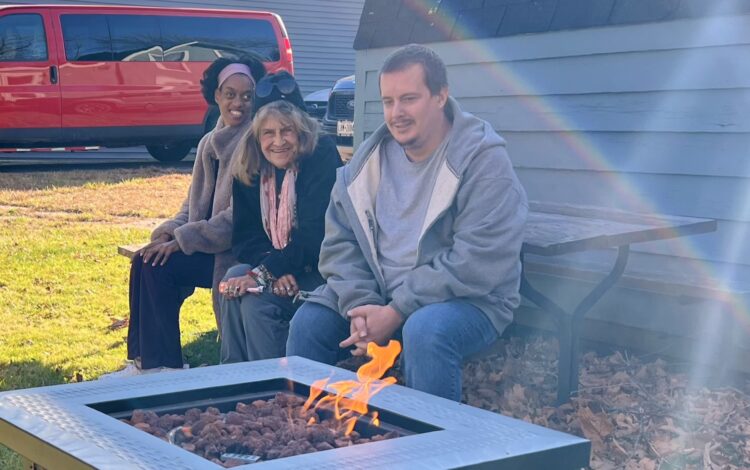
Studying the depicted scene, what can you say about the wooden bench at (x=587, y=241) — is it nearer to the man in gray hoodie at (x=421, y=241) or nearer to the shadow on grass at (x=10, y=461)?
the man in gray hoodie at (x=421, y=241)

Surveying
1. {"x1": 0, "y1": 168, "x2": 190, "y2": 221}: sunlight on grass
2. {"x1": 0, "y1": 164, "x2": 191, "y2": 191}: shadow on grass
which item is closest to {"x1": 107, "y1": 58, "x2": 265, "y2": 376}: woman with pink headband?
{"x1": 0, "y1": 168, "x2": 190, "y2": 221}: sunlight on grass

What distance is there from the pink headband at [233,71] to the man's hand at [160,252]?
84cm

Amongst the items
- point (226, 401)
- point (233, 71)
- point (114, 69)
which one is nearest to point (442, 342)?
point (226, 401)

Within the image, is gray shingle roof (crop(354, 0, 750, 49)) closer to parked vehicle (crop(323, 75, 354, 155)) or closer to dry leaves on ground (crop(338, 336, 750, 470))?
dry leaves on ground (crop(338, 336, 750, 470))

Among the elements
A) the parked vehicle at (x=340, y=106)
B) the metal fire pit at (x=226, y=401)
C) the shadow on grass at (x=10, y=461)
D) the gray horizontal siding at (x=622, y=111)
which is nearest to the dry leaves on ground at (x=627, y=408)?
the gray horizontal siding at (x=622, y=111)

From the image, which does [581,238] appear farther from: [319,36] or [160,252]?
[319,36]

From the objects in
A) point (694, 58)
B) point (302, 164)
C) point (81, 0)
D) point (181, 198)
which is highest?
A: point (81, 0)

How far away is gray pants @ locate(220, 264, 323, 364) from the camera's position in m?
4.57

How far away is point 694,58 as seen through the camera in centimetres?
472

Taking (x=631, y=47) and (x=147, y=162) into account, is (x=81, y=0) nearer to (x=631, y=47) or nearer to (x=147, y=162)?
(x=147, y=162)

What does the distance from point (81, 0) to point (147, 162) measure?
352 centimetres

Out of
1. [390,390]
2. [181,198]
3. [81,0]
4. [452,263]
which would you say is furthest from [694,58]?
[81,0]

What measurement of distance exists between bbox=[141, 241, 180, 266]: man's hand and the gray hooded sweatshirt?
1286 mm

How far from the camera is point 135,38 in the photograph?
49.5ft
